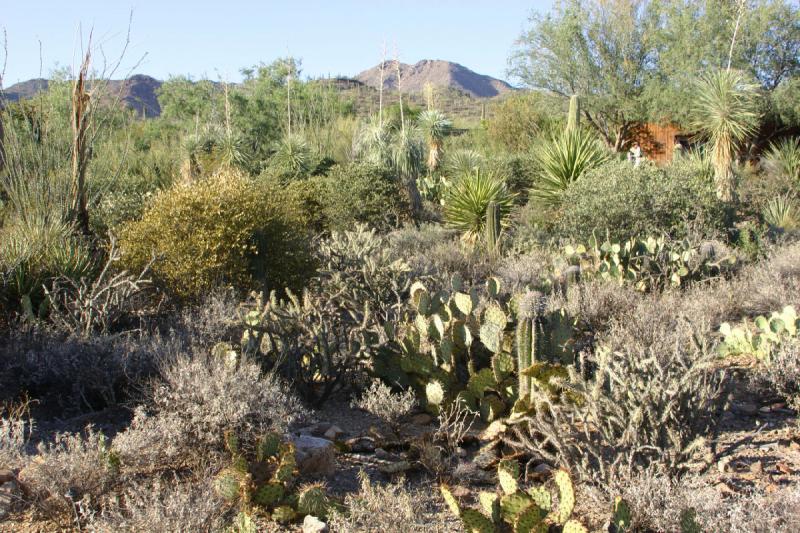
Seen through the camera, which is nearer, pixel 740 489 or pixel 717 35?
pixel 740 489

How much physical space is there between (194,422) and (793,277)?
6.17m

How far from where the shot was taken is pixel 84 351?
519 centimetres

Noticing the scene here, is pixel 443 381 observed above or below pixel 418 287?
below

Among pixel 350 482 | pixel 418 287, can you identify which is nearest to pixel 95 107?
pixel 418 287

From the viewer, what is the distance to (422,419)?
194 inches

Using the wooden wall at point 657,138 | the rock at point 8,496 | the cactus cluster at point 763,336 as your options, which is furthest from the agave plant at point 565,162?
the wooden wall at point 657,138

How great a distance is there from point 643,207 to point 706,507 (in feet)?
24.0

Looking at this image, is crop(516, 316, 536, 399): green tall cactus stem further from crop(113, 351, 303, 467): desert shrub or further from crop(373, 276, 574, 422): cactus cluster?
crop(113, 351, 303, 467): desert shrub

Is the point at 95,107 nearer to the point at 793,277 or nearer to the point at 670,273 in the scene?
the point at 670,273

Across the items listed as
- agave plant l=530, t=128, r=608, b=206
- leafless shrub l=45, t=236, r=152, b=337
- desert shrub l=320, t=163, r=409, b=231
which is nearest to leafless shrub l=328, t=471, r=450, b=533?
leafless shrub l=45, t=236, r=152, b=337

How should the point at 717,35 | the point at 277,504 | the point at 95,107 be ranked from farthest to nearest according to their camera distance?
the point at 717,35, the point at 95,107, the point at 277,504

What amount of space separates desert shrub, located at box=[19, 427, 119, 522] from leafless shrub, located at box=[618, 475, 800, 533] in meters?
2.50

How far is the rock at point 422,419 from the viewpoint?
16.1 ft

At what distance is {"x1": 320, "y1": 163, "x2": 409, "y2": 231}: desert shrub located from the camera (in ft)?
41.2
